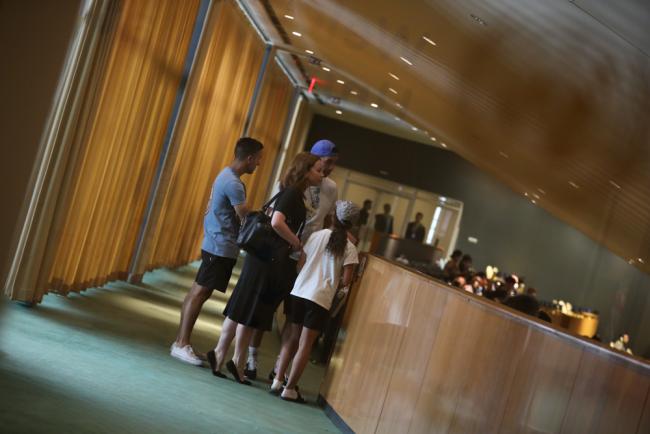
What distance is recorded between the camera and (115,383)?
4.66m

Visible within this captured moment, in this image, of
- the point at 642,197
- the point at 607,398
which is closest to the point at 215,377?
the point at 607,398

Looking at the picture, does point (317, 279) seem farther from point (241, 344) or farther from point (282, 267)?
point (241, 344)

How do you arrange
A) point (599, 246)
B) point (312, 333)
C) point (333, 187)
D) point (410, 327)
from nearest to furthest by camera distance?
1. point (410, 327)
2. point (312, 333)
3. point (333, 187)
4. point (599, 246)

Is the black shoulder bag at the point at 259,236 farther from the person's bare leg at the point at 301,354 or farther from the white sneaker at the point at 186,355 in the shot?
the white sneaker at the point at 186,355

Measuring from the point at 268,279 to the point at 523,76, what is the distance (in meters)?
2.54

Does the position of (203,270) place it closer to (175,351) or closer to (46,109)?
(175,351)

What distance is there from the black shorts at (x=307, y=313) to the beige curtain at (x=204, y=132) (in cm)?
432

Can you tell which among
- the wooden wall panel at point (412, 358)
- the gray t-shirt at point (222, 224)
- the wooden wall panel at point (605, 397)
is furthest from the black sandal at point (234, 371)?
the wooden wall panel at point (605, 397)

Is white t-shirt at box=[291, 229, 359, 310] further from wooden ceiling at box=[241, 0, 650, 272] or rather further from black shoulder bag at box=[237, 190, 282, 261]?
wooden ceiling at box=[241, 0, 650, 272]

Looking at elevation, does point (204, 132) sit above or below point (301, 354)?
above

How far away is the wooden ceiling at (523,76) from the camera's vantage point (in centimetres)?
468

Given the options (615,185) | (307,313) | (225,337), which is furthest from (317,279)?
(615,185)

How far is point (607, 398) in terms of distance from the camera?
2.83 m

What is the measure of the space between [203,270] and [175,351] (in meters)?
0.56
